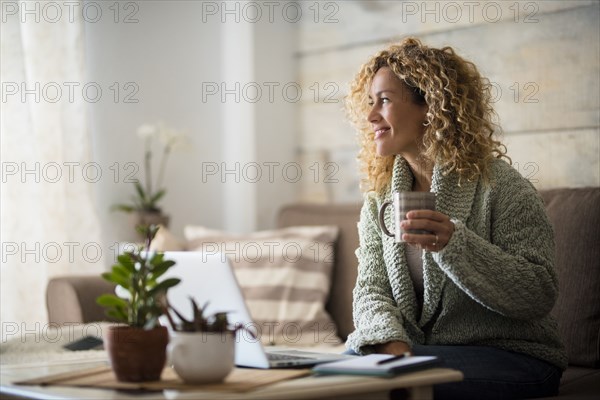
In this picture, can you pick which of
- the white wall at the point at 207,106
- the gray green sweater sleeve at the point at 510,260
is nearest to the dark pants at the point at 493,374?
the gray green sweater sleeve at the point at 510,260

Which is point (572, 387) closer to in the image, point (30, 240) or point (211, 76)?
point (30, 240)

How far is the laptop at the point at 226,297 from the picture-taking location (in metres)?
1.68

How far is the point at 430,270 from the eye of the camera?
2115 mm

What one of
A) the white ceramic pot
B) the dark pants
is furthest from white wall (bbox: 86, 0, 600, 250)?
the white ceramic pot

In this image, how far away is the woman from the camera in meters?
1.97

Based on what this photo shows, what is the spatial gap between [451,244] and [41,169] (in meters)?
1.80

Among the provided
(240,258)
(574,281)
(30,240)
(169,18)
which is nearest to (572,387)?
(574,281)

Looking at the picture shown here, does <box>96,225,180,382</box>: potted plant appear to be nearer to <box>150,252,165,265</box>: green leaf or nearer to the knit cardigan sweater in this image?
<box>150,252,165,265</box>: green leaf

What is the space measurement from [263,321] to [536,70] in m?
1.23

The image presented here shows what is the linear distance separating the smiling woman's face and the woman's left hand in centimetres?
45

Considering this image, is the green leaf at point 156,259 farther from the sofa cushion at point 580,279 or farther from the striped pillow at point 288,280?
the striped pillow at point 288,280

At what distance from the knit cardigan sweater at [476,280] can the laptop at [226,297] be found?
36cm

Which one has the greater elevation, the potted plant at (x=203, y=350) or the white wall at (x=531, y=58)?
the white wall at (x=531, y=58)

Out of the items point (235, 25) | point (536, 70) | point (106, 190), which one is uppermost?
point (235, 25)
